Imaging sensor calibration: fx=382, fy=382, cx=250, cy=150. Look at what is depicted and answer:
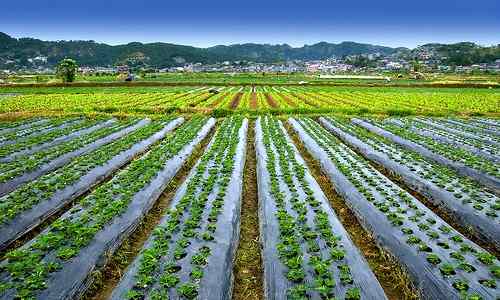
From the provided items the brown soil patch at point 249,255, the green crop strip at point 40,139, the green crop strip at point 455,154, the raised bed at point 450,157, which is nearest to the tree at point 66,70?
the green crop strip at point 40,139

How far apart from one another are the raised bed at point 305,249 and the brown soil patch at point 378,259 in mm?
544

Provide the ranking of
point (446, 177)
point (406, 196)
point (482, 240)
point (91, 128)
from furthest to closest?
point (91, 128) < point (446, 177) < point (406, 196) < point (482, 240)

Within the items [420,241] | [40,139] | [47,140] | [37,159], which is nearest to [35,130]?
[40,139]

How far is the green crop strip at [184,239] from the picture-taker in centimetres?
652

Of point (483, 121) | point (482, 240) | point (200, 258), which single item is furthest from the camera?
point (483, 121)

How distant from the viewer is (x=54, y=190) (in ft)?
38.2

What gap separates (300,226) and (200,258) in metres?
2.88

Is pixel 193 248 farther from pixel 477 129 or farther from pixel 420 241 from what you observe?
pixel 477 129

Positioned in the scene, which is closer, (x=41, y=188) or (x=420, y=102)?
(x=41, y=188)

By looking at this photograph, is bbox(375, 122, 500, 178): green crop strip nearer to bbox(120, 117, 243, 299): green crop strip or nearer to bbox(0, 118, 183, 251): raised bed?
bbox(120, 117, 243, 299): green crop strip

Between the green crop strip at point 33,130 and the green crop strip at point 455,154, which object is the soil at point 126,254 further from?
the green crop strip at point 33,130

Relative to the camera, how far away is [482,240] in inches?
364

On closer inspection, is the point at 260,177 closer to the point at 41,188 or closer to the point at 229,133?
the point at 41,188

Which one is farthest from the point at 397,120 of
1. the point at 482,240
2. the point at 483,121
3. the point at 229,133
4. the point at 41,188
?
the point at 41,188
